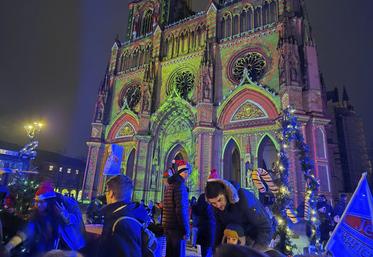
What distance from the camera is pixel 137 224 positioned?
226cm

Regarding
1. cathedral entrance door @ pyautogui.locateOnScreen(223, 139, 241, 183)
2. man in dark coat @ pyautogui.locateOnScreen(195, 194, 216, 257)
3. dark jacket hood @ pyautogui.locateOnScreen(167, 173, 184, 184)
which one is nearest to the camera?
man in dark coat @ pyautogui.locateOnScreen(195, 194, 216, 257)

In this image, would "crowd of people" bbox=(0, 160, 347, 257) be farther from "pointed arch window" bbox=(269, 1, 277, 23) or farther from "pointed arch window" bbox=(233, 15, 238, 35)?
"pointed arch window" bbox=(233, 15, 238, 35)

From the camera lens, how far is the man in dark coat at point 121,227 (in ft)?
7.05

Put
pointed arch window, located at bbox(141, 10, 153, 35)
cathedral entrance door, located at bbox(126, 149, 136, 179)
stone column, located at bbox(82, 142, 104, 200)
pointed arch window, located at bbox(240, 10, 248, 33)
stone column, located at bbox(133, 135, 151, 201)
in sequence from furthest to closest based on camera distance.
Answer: pointed arch window, located at bbox(141, 10, 153, 35), cathedral entrance door, located at bbox(126, 149, 136, 179), stone column, located at bbox(82, 142, 104, 200), pointed arch window, located at bbox(240, 10, 248, 33), stone column, located at bbox(133, 135, 151, 201)

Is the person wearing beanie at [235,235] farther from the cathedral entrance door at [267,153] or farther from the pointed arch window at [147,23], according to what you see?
the pointed arch window at [147,23]

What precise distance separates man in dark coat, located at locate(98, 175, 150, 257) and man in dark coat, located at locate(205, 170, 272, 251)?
0.94 metres

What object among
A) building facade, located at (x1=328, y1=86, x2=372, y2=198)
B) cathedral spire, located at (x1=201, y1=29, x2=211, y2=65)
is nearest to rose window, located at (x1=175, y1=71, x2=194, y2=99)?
cathedral spire, located at (x1=201, y1=29, x2=211, y2=65)

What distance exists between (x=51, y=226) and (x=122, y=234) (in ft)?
5.35

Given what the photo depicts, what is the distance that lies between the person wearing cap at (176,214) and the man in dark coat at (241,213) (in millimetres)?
1303

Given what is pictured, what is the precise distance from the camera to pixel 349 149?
28.1 meters

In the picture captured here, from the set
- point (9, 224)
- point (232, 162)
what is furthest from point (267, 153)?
point (9, 224)

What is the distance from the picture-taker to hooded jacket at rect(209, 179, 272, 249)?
2.66 meters

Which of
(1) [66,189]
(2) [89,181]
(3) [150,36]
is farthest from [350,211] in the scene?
(1) [66,189]

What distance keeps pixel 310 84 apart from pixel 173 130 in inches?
467
